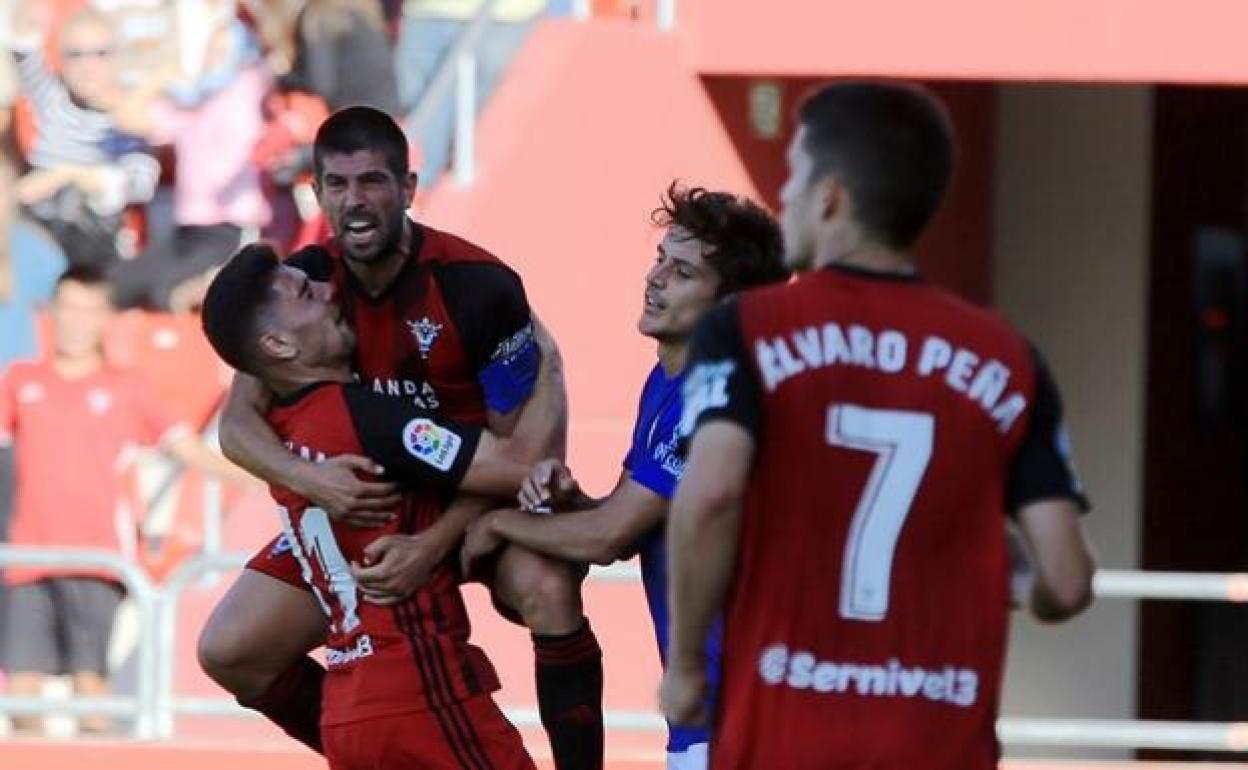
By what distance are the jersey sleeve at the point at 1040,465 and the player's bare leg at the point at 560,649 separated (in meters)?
1.64

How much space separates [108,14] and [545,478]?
6138 mm

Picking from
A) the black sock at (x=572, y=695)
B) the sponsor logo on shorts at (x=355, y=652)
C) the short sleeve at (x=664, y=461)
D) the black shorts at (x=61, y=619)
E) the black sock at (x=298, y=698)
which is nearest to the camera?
the short sleeve at (x=664, y=461)

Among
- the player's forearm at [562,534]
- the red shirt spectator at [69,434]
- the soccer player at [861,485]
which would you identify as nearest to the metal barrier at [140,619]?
the red shirt spectator at [69,434]

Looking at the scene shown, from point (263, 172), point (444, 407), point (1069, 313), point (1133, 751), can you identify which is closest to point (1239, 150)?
point (1069, 313)

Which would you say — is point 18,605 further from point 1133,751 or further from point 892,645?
point 892,645

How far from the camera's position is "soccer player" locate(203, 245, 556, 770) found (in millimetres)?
6180

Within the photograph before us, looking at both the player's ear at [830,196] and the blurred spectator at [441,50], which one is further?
the blurred spectator at [441,50]

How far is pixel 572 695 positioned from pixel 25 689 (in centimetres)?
432

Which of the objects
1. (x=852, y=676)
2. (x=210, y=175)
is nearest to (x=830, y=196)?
(x=852, y=676)

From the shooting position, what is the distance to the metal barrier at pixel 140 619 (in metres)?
9.19

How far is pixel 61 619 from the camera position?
1031 centimetres

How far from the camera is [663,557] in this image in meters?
6.19

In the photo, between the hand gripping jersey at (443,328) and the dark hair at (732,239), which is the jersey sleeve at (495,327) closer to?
the hand gripping jersey at (443,328)

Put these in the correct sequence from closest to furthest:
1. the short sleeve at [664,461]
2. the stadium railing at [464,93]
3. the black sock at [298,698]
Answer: the short sleeve at [664,461]
the black sock at [298,698]
the stadium railing at [464,93]
